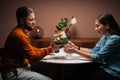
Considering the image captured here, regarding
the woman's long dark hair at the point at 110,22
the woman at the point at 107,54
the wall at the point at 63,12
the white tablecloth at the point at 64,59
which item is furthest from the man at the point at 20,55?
the wall at the point at 63,12

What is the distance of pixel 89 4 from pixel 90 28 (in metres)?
0.40

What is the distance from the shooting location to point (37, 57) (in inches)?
86.0

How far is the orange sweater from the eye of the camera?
84.2 inches

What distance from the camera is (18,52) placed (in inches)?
85.4

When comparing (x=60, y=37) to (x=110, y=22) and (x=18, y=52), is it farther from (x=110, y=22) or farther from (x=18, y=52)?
(x=110, y=22)

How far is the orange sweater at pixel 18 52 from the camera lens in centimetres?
214

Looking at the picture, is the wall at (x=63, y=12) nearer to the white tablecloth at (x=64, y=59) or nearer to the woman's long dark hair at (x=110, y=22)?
the white tablecloth at (x=64, y=59)

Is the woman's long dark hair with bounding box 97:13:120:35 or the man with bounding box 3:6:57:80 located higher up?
the woman's long dark hair with bounding box 97:13:120:35

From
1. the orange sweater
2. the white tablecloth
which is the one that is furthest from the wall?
the orange sweater

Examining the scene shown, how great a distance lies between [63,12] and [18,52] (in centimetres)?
171

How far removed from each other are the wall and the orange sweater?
156 cm

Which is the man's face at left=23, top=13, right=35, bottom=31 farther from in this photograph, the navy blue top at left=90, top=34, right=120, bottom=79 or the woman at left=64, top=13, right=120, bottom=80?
the navy blue top at left=90, top=34, right=120, bottom=79

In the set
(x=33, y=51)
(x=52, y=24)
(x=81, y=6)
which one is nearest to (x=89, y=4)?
(x=81, y=6)

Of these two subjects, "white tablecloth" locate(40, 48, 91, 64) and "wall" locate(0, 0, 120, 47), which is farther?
"wall" locate(0, 0, 120, 47)
